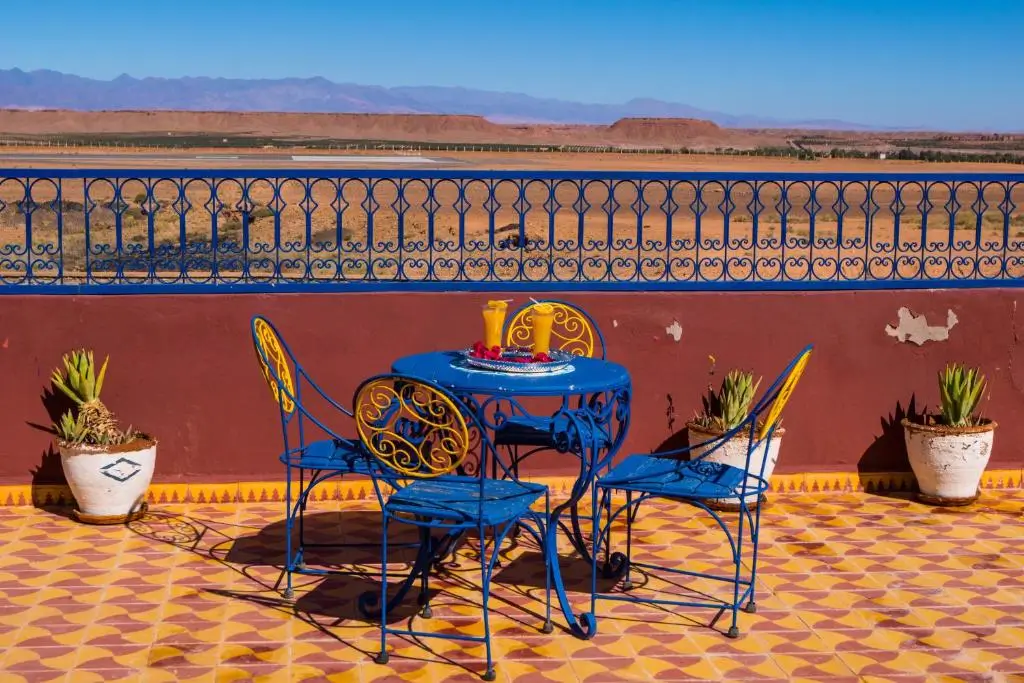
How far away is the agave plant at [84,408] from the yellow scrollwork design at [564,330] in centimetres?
209

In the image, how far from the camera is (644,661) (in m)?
5.22

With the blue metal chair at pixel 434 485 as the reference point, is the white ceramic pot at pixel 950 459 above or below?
below

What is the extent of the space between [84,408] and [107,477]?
40 cm

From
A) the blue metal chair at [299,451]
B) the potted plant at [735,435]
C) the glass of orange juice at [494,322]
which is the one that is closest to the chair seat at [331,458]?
the blue metal chair at [299,451]

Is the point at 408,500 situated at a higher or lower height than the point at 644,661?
higher

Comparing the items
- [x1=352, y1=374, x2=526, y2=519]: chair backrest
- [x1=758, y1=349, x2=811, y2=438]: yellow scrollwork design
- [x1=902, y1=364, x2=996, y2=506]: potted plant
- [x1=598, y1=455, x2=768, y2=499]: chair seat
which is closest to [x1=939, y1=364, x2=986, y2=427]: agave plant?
→ [x1=902, y1=364, x2=996, y2=506]: potted plant

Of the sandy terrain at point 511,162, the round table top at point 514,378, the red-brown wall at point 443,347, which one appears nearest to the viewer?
the round table top at point 514,378

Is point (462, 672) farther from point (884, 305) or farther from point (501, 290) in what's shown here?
point (884, 305)

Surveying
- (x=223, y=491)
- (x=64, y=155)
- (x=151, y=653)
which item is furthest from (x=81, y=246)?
(x=64, y=155)

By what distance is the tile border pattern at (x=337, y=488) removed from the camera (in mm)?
7371

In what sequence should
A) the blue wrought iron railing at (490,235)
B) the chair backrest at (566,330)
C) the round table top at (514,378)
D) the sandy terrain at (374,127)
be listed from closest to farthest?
the round table top at (514,378) → the chair backrest at (566,330) → the blue wrought iron railing at (490,235) → the sandy terrain at (374,127)

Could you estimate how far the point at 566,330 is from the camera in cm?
759

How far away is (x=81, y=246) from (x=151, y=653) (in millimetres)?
23610

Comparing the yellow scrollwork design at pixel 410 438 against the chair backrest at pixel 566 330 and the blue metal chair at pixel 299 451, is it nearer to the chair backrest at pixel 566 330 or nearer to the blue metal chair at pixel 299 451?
the blue metal chair at pixel 299 451
